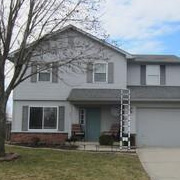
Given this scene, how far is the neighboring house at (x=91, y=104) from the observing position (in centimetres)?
2906

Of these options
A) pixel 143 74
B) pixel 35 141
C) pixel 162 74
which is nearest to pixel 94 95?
pixel 143 74

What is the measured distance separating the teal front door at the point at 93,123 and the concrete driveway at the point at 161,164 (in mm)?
6691

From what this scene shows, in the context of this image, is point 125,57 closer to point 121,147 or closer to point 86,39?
point 86,39

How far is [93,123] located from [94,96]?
224 centimetres

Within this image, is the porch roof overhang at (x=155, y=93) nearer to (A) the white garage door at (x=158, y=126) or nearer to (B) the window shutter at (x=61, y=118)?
(A) the white garage door at (x=158, y=126)

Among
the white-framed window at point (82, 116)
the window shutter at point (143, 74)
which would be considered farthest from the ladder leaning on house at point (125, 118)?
the white-framed window at point (82, 116)

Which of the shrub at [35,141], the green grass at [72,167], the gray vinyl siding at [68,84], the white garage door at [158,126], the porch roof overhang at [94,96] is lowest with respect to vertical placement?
the green grass at [72,167]

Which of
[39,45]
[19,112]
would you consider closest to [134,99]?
[19,112]

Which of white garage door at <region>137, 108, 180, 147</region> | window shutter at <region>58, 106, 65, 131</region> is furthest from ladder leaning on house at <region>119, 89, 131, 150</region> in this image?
window shutter at <region>58, 106, 65, 131</region>

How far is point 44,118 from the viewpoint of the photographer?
2955 centimetres

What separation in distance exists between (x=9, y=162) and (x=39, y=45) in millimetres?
5191

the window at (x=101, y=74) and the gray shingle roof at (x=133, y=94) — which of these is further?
the window at (x=101, y=74)

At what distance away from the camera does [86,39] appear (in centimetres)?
2992

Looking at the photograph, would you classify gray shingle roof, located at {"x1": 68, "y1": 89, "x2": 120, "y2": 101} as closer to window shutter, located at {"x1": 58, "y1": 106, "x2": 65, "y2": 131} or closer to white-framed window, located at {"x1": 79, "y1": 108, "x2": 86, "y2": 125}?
window shutter, located at {"x1": 58, "y1": 106, "x2": 65, "y2": 131}
